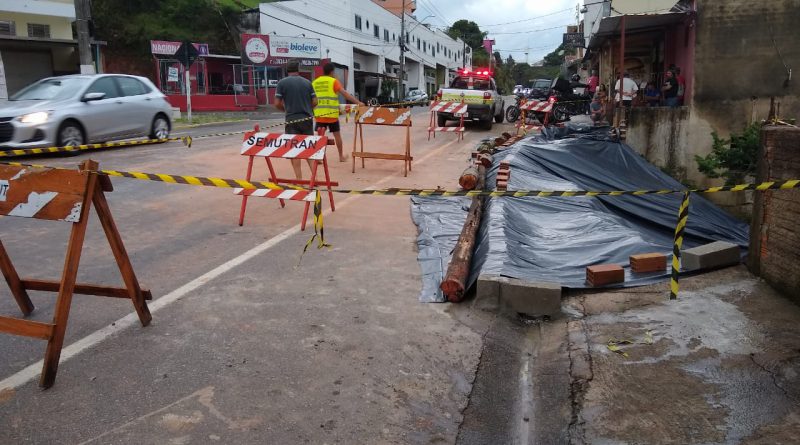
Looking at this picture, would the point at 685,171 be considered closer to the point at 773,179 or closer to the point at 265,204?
the point at 773,179

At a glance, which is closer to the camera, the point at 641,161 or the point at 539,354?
the point at 539,354

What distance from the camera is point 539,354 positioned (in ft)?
14.2

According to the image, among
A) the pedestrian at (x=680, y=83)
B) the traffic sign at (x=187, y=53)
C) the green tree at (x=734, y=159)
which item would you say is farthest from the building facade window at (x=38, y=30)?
the green tree at (x=734, y=159)

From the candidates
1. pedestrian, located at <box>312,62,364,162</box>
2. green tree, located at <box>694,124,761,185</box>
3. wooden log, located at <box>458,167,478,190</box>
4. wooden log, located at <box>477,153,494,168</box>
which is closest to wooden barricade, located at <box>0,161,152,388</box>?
wooden log, located at <box>458,167,478,190</box>

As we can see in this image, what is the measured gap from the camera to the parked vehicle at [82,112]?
38.1ft

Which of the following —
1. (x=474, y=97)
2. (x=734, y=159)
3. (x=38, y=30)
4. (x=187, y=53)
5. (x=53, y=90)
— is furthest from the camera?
(x=38, y=30)

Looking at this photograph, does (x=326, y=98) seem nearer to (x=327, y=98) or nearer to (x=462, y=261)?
(x=327, y=98)

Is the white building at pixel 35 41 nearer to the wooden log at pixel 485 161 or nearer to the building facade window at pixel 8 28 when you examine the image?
the building facade window at pixel 8 28

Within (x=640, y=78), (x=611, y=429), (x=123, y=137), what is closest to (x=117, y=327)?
(x=611, y=429)

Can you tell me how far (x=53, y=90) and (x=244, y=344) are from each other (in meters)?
11.2

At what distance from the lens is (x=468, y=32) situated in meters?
104

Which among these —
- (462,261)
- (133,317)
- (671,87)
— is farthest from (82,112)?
(671,87)

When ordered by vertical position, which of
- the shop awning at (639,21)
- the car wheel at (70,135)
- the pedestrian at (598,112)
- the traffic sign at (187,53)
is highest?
the traffic sign at (187,53)

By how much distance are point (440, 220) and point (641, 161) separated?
5.09 m
